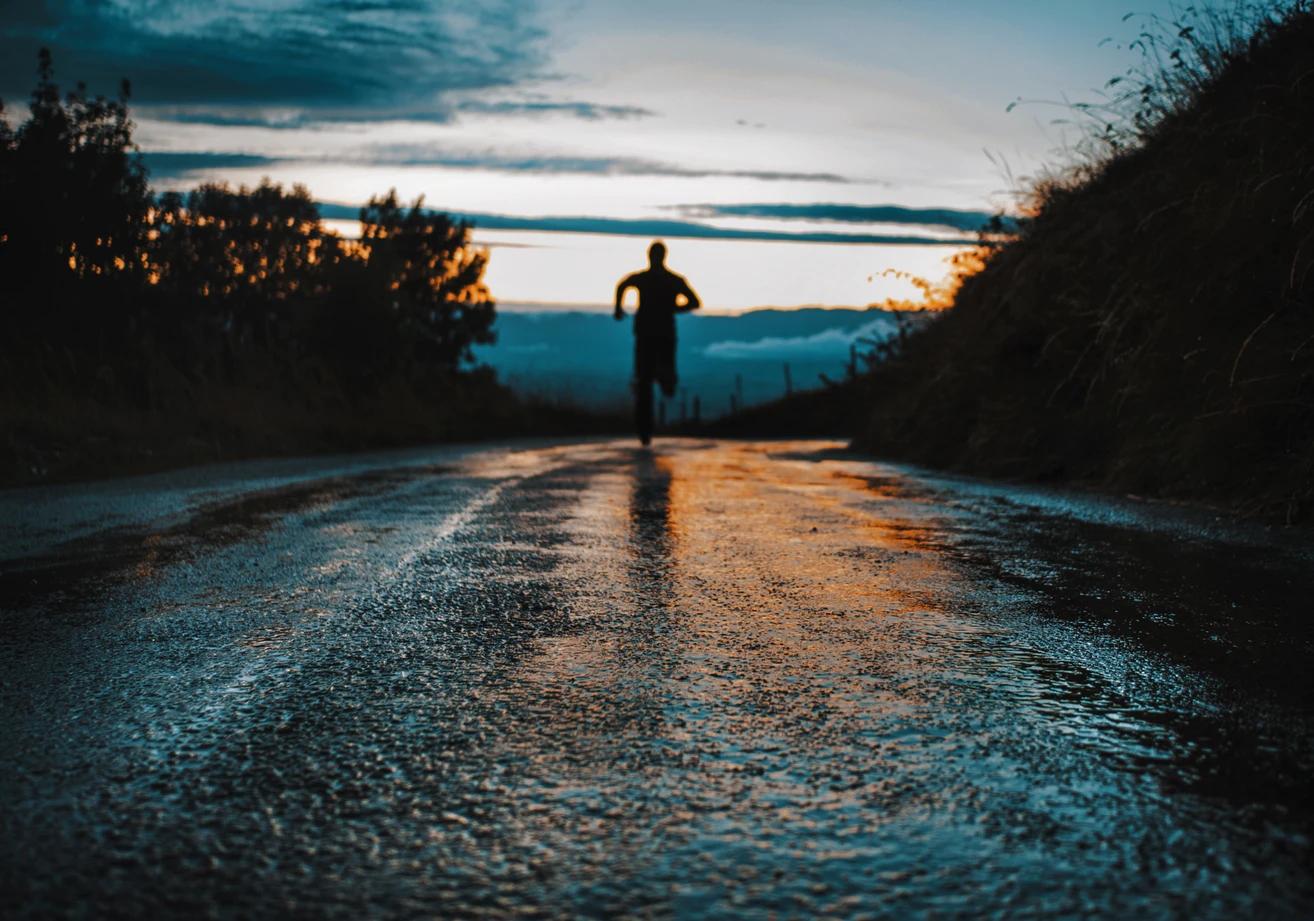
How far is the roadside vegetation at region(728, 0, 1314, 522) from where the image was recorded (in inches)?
324

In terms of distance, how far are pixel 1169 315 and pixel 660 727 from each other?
7.54 m

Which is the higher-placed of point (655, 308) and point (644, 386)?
point (655, 308)

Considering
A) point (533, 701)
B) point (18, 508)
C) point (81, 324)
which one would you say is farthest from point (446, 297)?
point (533, 701)

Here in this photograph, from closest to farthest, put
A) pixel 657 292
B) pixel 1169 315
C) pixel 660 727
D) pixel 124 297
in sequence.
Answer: pixel 660 727 → pixel 1169 315 → pixel 657 292 → pixel 124 297

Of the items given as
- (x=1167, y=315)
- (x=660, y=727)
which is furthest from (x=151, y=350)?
(x=660, y=727)

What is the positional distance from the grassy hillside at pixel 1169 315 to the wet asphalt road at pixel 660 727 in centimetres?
163

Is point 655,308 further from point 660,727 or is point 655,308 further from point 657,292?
point 660,727

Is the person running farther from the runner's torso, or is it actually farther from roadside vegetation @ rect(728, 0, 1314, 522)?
roadside vegetation @ rect(728, 0, 1314, 522)

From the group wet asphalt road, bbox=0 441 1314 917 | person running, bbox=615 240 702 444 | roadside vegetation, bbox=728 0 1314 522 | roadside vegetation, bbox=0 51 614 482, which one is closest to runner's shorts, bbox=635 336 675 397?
person running, bbox=615 240 702 444

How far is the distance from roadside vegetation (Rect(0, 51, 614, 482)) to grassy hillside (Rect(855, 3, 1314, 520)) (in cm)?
868

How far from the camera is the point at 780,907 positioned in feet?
7.15

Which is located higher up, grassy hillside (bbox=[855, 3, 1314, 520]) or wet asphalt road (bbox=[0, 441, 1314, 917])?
grassy hillside (bbox=[855, 3, 1314, 520])

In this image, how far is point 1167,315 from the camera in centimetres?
959

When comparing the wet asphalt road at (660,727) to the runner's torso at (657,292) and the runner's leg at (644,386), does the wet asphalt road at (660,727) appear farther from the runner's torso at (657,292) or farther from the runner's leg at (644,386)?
the runner's torso at (657,292)
